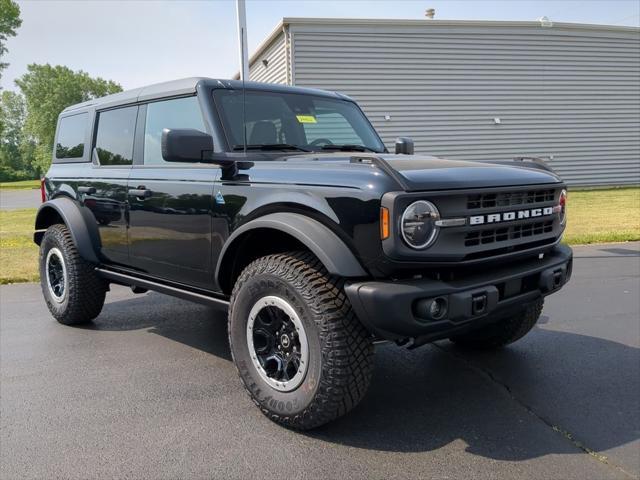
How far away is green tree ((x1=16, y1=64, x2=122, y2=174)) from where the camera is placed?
6562 centimetres

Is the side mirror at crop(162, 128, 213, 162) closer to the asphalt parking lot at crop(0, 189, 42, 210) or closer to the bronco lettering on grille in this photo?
the bronco lettering on grille

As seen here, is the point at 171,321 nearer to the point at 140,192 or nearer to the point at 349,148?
the point at 140,192

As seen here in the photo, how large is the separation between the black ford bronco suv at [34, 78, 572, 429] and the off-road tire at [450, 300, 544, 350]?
15 mm

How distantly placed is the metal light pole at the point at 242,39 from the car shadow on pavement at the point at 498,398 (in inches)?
85.8

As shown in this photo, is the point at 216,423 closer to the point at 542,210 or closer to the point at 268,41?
the point at 542,210

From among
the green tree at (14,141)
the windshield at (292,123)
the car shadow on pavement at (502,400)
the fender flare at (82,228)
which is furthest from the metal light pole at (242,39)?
the green tree at (14,141)

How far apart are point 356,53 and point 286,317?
12607 mm

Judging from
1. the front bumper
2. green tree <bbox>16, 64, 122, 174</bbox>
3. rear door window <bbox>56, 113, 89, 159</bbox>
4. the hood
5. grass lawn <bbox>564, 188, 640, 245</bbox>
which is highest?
green tree <bbox>16, 64, 122, 174</bbox>

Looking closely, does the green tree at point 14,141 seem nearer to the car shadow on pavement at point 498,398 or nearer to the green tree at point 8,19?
the green tree at point 8,19

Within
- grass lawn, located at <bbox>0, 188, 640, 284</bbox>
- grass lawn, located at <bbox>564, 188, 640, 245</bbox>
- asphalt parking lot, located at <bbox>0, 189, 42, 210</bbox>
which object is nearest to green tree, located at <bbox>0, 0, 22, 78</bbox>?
asphalt parking lot, located at <bbox>0, 189, 42, 210</bbox>

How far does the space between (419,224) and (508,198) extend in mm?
695

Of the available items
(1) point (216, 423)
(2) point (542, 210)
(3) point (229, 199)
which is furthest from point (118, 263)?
(2) point (542, 210)

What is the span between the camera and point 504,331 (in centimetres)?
394

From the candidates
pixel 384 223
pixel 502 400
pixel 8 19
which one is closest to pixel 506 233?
pixel 384 223
